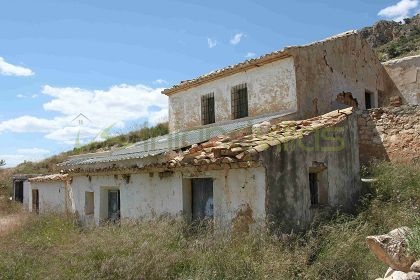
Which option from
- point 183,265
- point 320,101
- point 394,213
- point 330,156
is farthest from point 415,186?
point 183,265

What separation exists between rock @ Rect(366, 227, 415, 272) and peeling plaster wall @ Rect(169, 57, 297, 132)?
6.36 m

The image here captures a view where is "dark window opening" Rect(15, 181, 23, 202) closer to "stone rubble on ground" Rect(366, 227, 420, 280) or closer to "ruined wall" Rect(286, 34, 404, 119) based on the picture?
"ruined wall" Rect(286, 34, 404, 119)

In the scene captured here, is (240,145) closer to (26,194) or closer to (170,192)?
(170,192)

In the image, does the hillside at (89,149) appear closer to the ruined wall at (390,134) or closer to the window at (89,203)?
the window at (89,203)

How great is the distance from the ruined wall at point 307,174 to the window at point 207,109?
5.97m

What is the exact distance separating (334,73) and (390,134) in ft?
9.50

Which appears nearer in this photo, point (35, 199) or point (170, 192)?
point (170, 192)

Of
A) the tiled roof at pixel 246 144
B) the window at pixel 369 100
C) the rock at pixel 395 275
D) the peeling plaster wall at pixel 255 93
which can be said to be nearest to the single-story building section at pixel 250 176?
the tiled roof at pixel 246 144

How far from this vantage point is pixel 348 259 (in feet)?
22.1

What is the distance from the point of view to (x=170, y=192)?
9.16 m

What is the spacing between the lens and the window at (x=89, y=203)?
13.1 metres

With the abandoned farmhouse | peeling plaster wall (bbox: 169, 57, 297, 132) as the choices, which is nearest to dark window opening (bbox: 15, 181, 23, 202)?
the abandoned farmhouse

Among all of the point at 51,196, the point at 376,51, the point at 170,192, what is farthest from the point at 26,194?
the point at 376,51

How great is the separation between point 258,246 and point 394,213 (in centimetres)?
340
